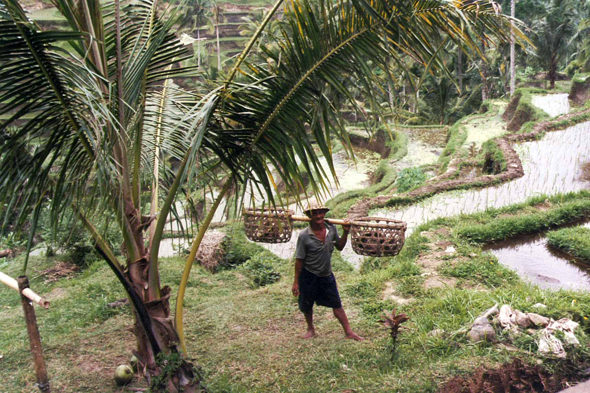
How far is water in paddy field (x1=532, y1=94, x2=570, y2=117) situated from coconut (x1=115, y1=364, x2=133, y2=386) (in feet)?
49.2

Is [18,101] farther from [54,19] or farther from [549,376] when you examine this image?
[54,19]

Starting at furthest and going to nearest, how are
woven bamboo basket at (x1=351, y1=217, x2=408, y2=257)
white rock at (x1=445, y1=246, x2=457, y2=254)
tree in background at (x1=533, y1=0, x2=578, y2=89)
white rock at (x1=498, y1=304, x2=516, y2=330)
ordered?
tree in background at (x1=533, y1=0, x2=578, y2=89) → white rock at (x1=445, y1=246, x2=457, y2=254) → woven bamboo basket at (x1=351, y1=217, x2=408, y2=257) → white rock at (x1=498, y1=304, x2=516, y2=330)

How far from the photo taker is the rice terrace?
2594 millimetres

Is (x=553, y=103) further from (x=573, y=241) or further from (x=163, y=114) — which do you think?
(x=163, y=114)

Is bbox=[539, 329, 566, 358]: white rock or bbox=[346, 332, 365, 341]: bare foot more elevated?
bbox=[539, 329, 566, 358]: white rock

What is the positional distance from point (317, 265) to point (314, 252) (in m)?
0.11

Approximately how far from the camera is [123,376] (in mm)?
3611

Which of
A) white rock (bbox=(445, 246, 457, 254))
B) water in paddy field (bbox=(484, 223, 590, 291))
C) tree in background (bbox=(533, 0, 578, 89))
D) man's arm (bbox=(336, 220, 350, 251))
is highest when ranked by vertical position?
tree in background (bbox=(533, 0, 578, 89))

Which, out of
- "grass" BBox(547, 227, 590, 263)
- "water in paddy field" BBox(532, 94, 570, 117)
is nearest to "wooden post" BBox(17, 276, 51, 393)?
"grass" BBox(547, 227, 590, 263)

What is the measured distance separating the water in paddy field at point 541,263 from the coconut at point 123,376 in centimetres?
401

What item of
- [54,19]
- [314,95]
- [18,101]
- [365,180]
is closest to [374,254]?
[314,95]

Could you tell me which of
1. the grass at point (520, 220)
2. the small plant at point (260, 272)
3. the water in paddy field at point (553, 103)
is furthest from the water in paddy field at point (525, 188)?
the water in paddy field at point (553, 103)

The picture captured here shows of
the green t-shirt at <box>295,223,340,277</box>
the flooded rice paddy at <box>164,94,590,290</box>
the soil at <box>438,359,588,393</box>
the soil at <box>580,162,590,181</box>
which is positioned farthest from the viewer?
the soil at <box>580,162,590,181</box>

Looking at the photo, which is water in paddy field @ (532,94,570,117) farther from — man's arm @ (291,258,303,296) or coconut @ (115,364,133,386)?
coconut @ (115,364,133,386)
